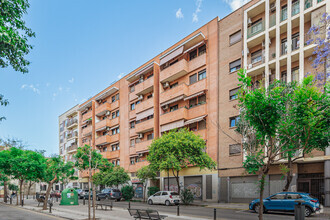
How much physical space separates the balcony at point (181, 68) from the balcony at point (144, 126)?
19.2 ft

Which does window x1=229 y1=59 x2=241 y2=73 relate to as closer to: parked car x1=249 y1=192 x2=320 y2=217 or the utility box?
parked car x1=249 y1=192 x2=320 y2=217

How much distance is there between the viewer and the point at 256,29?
2697cm

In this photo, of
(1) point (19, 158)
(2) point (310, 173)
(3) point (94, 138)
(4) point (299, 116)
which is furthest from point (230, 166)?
(3) point (94, 138)

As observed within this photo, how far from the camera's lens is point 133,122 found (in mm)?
43125

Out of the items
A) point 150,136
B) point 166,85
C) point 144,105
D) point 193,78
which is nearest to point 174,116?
point 193,78

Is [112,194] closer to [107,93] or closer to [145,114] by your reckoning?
[145,114]

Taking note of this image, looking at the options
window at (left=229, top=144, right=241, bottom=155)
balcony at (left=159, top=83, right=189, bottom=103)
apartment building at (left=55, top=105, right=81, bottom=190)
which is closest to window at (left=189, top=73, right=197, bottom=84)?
balcony at (left=159, top=83, right=189, bottom=103)

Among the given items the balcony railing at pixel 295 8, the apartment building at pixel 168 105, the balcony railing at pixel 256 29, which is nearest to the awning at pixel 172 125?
the apartment building at pixel 168 105

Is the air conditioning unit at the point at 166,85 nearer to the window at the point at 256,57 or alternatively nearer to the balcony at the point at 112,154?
the window at the point at 256,57

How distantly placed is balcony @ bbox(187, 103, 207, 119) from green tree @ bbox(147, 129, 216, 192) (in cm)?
439

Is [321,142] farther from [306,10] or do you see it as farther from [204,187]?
[204,187]

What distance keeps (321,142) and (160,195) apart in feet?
60.2

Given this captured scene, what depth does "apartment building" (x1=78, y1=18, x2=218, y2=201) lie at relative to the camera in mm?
30047

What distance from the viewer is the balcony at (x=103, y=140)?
48000 millimetres
